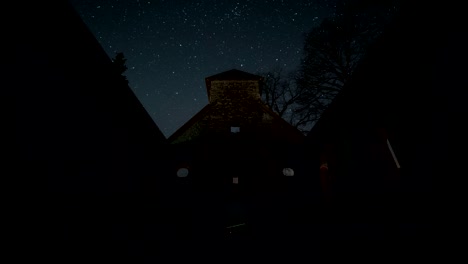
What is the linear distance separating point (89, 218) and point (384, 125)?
463 cm

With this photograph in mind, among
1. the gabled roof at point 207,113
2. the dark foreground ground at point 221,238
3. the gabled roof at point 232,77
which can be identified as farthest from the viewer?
the gabled roof at point 232,77

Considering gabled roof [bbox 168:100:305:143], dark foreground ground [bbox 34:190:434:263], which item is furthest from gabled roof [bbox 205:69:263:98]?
dark foreground ground [bbox 34:190:434:263]

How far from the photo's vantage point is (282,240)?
8414 millimetres

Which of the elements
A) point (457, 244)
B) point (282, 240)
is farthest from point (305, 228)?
point (457, 244)

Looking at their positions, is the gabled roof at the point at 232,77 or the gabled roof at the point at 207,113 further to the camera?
the gabled roof at the point at 232,77

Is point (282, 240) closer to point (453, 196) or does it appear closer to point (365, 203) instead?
point (365, 203)

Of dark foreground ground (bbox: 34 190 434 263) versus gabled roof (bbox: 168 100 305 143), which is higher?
gabled roof (bbox: 168 100 305 143)

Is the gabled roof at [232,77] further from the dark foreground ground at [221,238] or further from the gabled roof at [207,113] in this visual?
the dark foreground ground at [221,238]

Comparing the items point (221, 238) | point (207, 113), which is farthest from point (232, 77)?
point (221, 238)

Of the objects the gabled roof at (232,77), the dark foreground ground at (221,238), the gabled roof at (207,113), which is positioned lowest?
the dark foreground ground at (221,238)

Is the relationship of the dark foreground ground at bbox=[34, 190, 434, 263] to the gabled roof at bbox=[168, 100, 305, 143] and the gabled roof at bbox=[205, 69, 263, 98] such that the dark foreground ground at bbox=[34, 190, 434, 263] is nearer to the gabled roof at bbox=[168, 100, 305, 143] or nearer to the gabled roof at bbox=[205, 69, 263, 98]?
the gabled roof at bbox=[168, 100, 305, 143]

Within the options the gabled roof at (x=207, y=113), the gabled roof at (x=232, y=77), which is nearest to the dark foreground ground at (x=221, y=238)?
the gabled roof at (x=207, y=113)

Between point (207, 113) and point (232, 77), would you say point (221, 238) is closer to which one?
point (207, 113)

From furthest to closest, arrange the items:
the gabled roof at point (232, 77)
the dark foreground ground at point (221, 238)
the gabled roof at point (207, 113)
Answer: the gabled roof at point (232, 77), the gabled roof at point (207, 113), the dark foreground ground at point (221, 238)
